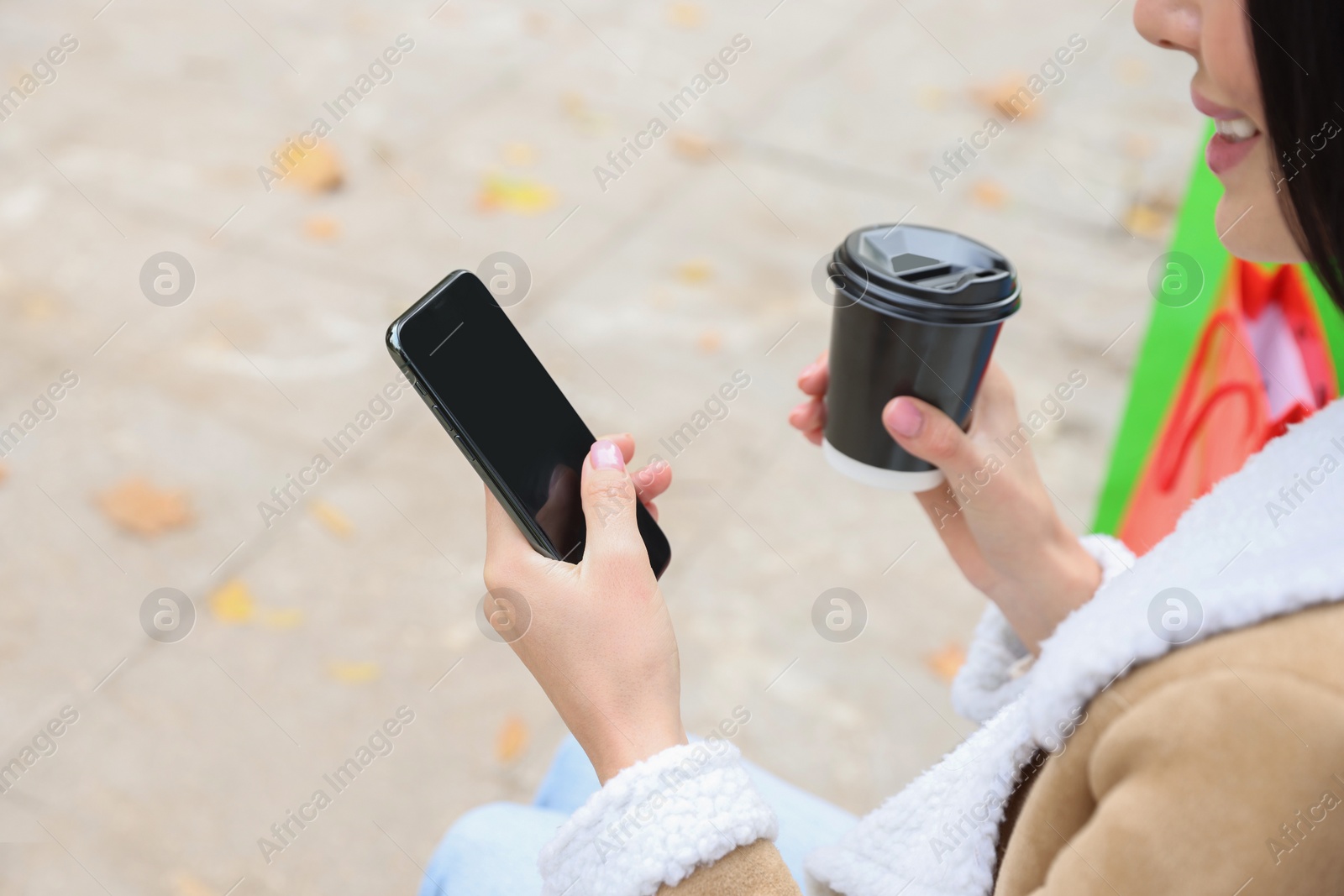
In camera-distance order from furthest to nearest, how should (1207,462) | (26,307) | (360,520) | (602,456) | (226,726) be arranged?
(26,307)
(360,520)
(226,726)
(1207,462)
(602,456)

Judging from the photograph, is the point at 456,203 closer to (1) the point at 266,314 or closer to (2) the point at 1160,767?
(1) the point at 266,314

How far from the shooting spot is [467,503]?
112 inches

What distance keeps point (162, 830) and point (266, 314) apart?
1.61 metres

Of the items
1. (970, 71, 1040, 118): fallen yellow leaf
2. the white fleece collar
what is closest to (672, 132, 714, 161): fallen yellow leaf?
(970, 71, 1040, 118): fallen yellow leaf

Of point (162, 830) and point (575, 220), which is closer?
point (162, 830)

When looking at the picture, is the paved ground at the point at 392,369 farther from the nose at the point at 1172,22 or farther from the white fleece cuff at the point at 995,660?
the nose at the point at 1172,22

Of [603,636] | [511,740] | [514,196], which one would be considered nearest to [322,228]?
[514,196]

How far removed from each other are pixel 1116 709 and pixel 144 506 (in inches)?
98.3

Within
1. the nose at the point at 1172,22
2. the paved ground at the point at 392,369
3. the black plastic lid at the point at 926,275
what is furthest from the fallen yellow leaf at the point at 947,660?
the nose at the point at 1172,22

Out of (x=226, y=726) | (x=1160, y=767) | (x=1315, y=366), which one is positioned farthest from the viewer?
(x=226, y=726)

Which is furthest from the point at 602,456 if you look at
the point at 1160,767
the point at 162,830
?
the point at 162,830

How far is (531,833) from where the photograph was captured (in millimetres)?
1422

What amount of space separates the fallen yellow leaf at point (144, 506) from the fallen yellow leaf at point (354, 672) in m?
0.59

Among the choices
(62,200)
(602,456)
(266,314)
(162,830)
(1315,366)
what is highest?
(602,456)
